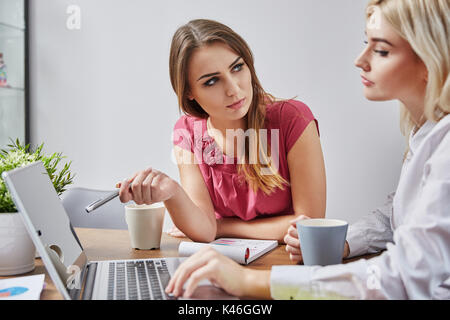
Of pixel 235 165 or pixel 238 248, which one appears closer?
pixel 238 248

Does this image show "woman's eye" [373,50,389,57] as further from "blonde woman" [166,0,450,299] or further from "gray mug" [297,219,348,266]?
"gray mug" [297,219,348,266]

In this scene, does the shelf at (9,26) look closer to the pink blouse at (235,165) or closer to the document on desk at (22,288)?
the pink blouse at (235,165)

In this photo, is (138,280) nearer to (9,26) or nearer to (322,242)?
(322,242)

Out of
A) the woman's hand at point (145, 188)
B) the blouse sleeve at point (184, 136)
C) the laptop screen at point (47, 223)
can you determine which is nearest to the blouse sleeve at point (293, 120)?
the blouse sleeve at point (184, 136)

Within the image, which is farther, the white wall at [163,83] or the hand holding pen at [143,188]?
the white wall at [163,83]

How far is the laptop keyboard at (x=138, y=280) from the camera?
66cm

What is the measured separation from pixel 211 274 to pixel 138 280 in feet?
0.56

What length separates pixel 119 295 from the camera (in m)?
0.67

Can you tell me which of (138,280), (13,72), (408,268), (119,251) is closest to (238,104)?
(119,251)

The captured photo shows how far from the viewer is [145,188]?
979 mm

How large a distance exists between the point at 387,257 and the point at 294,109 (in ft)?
2.51

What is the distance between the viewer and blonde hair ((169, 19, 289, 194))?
1236mm

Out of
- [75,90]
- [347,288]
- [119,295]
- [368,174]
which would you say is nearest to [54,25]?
[75,90]
